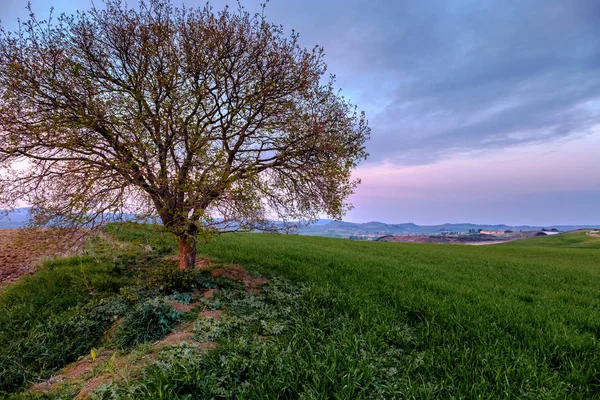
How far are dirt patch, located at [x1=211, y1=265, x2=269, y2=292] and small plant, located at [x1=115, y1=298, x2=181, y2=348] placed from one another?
2.65 m

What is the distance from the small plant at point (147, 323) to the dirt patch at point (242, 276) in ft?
8.71

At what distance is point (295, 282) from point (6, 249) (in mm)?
15634

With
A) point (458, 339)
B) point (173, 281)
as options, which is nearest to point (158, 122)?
point (173, 281)

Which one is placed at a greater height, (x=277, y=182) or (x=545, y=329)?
(x=277, y=182)

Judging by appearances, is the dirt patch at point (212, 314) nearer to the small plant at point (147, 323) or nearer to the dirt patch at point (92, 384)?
the small plant at point (147, 323)

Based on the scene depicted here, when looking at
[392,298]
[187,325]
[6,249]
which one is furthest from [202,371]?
[6,249]

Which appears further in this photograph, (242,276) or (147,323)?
(242,276)

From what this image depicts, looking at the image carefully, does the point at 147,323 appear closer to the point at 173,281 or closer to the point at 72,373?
the point at 72,373

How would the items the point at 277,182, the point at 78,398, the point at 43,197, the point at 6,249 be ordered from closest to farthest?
the point at 78,398, the point at 43,197, the point at 277,182, the point at 6,249

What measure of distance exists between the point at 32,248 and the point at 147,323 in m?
10.2

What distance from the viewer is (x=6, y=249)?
13.9m

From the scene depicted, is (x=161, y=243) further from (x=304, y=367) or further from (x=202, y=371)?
(x=304, y=367)

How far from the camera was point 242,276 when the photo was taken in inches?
387

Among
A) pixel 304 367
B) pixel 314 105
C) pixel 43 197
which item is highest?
pixel 314 105
